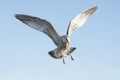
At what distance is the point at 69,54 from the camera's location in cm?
2234

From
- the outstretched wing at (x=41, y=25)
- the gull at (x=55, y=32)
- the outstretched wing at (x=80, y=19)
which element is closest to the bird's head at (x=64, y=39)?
the gull at (x=55, y=32)

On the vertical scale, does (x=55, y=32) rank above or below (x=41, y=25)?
below

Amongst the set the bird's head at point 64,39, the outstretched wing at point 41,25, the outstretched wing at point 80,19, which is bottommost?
the bird's head at point 64,39

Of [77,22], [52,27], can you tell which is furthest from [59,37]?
[77,22]

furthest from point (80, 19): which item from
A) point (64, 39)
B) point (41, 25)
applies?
point (64, 39)

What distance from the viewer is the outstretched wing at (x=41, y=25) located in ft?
77.1

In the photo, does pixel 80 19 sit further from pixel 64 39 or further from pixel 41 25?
pixel 64 39

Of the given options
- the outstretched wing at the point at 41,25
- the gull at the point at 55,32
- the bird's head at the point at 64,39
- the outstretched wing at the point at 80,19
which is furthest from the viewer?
the outstretched wing at the point at 80,19

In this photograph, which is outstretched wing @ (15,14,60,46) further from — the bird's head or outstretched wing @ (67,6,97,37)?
outstretched wing @ (67,6,97,37)

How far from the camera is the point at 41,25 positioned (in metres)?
23.9

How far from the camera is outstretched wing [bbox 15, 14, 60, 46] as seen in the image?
925 inches

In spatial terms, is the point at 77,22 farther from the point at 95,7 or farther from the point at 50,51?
the point at 50,51

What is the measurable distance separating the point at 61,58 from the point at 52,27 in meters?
2.54

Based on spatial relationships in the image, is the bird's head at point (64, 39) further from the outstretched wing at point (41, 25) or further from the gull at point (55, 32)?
the outstretched wing at point (41, 25)
